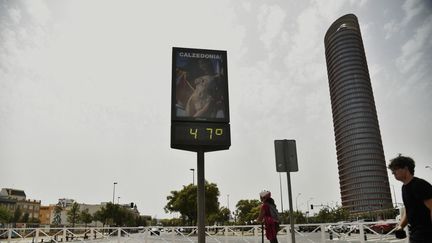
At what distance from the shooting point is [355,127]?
584 ft

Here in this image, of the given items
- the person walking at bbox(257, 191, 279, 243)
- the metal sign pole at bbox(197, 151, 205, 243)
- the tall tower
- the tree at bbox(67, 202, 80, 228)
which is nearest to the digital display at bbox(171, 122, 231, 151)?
the metal sign pole at bbox(197, 151, 205, 243)

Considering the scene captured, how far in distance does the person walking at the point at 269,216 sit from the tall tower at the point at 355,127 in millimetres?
178548

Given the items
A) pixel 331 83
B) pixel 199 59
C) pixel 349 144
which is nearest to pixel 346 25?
pixel 331 83

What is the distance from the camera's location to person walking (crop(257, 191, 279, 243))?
7.86 m

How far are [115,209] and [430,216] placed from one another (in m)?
88.4

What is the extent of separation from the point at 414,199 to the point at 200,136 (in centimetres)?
634

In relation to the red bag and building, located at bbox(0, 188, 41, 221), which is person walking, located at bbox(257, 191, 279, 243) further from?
building, located at bbox(0, 188, 41, 221)

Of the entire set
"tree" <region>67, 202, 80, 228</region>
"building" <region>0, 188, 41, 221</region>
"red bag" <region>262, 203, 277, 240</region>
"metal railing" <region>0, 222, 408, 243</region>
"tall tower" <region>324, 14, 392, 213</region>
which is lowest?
"metal railing" <region>0, 222, 408, 243</region>

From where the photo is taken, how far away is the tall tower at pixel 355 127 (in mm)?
174750

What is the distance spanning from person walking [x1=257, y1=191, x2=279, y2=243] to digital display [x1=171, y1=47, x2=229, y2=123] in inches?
114

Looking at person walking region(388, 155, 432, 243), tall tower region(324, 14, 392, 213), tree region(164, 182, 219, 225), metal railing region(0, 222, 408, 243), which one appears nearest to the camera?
person walking region(388, 155, 432, 243)

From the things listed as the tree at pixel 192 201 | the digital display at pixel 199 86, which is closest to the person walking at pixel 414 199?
the digital display at pixel 199 86

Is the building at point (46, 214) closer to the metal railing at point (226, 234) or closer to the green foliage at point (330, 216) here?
the green foliage at point (330, 216)

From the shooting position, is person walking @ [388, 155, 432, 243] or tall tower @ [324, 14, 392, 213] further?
tall tower @ [324, 14, 392, 213]
